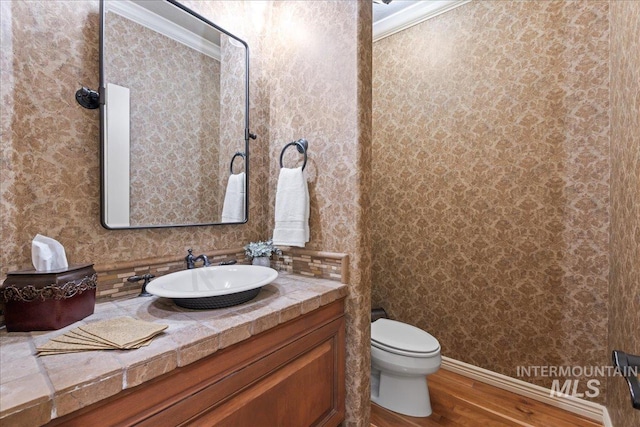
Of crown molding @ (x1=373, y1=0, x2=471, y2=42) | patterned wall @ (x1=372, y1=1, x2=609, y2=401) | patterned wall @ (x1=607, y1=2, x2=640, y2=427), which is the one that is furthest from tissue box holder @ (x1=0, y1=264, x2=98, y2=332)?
crown molding @ (x1=373, y1=0, x2=471, y2=42)

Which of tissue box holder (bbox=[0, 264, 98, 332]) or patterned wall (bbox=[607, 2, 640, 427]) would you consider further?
patterned wall (bbox=[607, 2, 640, 427])

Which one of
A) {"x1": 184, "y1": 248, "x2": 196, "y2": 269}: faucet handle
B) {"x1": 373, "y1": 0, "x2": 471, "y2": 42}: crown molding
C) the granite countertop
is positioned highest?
{"x1": 373, "y1": 0, "x2": 471, "y2": 42}: crown molding

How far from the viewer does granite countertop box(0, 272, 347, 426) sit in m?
0.51

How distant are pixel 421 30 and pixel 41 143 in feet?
7.98

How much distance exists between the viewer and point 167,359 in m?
0.67

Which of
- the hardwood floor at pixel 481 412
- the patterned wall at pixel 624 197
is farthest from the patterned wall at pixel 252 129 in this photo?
the patterned wall at pixel 624 197

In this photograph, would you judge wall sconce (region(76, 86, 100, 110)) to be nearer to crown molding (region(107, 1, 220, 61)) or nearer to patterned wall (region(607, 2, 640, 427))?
crown molding (region(107, 1, 220, 61))

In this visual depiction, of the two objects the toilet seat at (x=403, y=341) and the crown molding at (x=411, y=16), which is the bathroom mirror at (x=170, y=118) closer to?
the toilet seat at (x=403, y=341)

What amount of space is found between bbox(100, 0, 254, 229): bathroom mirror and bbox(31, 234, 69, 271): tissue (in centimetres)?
21

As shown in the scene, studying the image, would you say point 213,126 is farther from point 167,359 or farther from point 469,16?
point 469,16

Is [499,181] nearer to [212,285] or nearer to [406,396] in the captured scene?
[406,396]

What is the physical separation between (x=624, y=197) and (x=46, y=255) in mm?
2171

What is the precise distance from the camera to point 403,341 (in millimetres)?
1646

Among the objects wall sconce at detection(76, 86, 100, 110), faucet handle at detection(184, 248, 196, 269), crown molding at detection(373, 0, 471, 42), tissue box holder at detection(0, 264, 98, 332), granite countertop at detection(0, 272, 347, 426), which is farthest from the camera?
crown molding at detection(373, 0, 471, 42)
